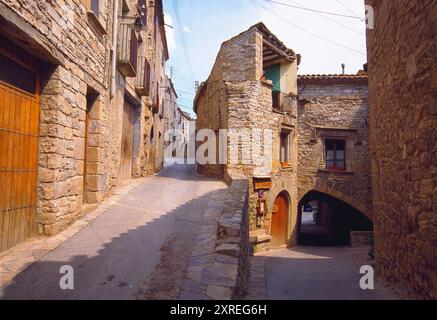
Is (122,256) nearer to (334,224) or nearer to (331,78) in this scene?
(331,78)

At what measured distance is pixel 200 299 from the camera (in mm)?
2613

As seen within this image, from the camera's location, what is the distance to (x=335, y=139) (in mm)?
12797

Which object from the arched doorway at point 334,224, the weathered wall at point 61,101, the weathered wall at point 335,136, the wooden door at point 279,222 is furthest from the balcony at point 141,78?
the arched doorway at point 334,224

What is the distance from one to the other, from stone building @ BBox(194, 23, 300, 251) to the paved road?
12.3 feet

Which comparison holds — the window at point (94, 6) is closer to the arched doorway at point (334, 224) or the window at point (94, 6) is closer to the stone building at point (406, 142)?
the stone building at point (406, 142)

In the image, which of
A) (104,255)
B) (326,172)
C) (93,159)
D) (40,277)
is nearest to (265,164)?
(326,172)

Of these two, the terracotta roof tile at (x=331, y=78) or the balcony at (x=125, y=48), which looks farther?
the terracotta roof tile at (x=331, y=78)

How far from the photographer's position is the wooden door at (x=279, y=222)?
35.9 ft

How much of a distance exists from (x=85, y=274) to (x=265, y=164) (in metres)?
7.35

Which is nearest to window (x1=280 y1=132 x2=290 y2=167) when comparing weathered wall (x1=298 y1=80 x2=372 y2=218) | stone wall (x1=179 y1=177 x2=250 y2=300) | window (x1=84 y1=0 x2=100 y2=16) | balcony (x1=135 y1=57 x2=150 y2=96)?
weathered wall (x1=298 y1=80 x2=372 y2=218)

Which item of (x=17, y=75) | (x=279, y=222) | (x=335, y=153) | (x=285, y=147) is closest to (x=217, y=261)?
(x=17, y=75)

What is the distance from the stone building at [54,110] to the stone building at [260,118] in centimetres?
411
